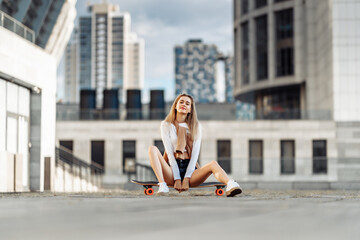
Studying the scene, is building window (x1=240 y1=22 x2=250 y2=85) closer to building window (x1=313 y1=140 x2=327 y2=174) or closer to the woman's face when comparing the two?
building window (x1=313 y1=140 x2=327 y2=174)

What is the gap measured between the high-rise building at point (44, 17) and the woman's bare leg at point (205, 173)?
41.7ft

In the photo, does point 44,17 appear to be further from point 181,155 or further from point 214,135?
point 181,155

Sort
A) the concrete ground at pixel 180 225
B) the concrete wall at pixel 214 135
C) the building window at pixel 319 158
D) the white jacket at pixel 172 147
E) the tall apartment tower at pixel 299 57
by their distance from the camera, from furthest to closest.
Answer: the tall apartment tower at pixel 299 57
the concrete wall at pixel 214 135
the building window at pixel 319 158
the white jacket at pixel 172 147
the concrete ground at pixel 180 225

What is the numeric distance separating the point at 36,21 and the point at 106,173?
50.3 feet

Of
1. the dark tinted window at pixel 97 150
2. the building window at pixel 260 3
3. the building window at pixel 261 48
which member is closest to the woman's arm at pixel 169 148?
the dark tinted window at pixel 97 150

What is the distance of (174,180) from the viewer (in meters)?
9.55

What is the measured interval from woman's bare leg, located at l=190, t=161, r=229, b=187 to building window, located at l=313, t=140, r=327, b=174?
84.3ft

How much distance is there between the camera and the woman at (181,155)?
9406 millimetres

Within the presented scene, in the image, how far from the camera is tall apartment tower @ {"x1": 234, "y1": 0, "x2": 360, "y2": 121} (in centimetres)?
4828

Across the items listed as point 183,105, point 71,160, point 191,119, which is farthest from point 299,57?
point 183,105

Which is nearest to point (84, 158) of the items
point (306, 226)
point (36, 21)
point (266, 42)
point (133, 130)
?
point (133, 130)

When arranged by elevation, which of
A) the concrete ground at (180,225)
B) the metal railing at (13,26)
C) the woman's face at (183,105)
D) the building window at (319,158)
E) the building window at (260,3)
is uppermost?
the building window at (260,3)

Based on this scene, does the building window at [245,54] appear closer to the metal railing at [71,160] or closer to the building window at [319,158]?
the building window at [319,158]

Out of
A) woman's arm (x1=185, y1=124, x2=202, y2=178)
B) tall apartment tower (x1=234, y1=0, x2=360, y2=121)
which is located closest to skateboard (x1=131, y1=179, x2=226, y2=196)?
woman's arm (x1=185, y1=124, x2=202, y2=178)
